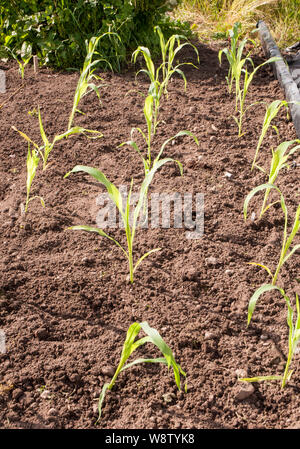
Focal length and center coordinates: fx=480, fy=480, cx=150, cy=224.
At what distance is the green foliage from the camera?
132 inches

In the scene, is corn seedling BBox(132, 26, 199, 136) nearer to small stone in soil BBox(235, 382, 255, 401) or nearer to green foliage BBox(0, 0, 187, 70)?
green foliage BBox(0, 0, 187, 70)

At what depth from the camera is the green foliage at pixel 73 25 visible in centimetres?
335

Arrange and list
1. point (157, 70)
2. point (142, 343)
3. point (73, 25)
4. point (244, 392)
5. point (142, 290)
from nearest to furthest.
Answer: point (142, 343), point (244, 392), point (142, 290), point (157, 70), point (73, 25)

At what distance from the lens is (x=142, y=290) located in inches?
75.5

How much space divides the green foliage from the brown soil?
27.8 inches

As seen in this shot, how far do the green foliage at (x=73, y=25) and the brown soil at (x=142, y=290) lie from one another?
0.71 m

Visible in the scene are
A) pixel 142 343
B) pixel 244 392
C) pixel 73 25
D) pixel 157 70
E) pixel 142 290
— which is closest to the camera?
pixel 142 343

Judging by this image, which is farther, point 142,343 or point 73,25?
point 73,25

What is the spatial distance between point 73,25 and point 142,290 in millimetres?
2333

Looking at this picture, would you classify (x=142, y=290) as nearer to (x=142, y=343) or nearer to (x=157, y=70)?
(x=142, y=343)

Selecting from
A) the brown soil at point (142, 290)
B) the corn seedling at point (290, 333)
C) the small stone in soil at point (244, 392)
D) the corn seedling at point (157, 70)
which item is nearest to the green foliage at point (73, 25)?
the corn seedling at point (157, 70)

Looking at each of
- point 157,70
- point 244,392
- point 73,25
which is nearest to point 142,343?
point 244,392

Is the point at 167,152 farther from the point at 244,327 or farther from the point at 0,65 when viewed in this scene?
the point at 0,65

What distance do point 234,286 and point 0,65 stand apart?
8.71 ft
